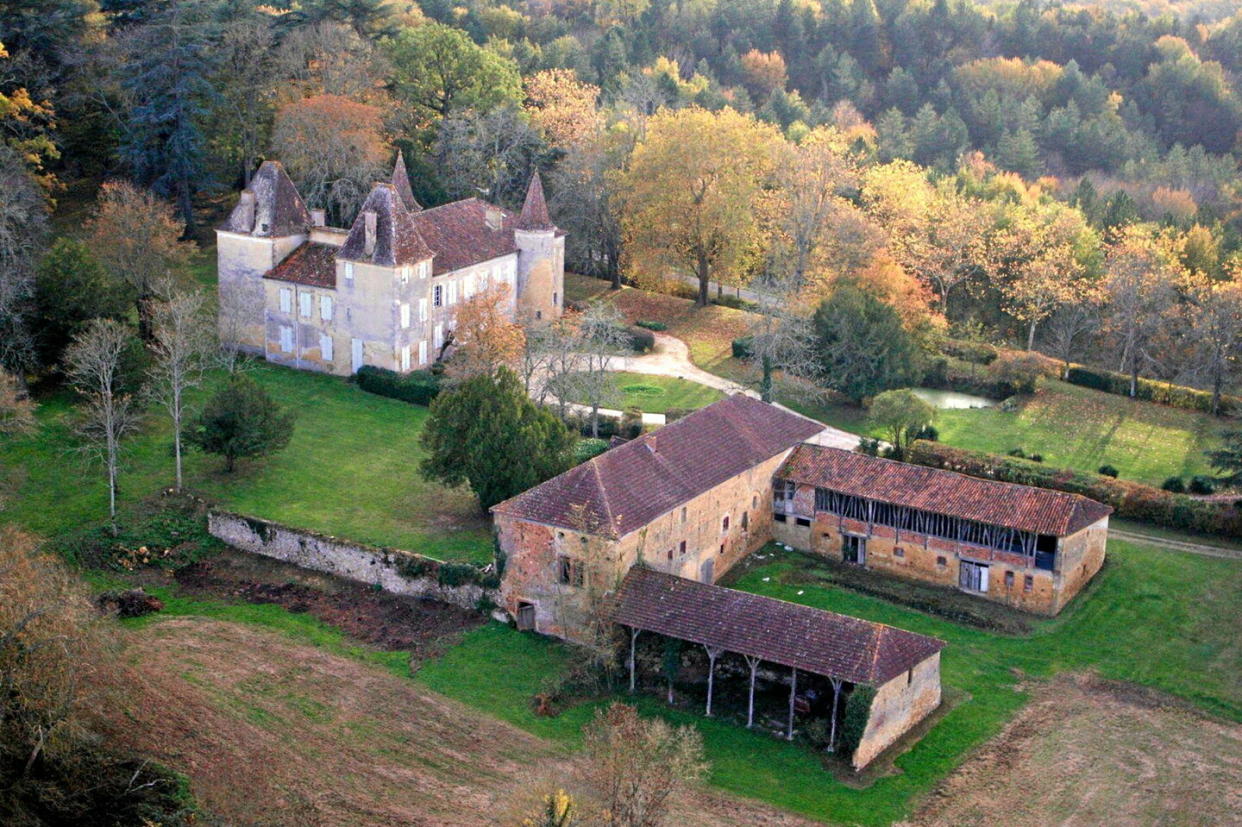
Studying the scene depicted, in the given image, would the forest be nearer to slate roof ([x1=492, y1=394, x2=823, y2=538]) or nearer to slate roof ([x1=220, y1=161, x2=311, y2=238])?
slate roof ([x1=220, y1=161, x2=311, y2=238])

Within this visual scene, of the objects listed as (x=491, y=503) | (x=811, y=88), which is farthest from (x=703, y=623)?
(x=811, y=88)

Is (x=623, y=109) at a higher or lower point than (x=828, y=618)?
higher

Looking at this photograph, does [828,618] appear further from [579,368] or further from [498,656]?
[579,368]

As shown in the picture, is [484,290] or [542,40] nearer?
[484,290]

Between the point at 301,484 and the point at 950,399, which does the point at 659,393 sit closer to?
the point at 950,399

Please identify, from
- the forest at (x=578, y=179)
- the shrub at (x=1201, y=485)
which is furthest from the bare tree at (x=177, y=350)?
the shrub at (x=1201, y=485)

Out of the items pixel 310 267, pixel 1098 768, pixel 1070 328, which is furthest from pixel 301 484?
pixel 1070 328

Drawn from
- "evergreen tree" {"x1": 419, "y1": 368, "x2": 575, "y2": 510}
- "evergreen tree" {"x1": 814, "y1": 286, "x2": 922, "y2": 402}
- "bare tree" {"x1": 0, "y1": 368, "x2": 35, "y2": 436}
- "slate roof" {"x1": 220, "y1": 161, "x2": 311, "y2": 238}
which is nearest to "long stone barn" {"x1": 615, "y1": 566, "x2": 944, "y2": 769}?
"evergreen tree" {"x1": 419, "y1": 368, "x2": 575, "y2": 510}
